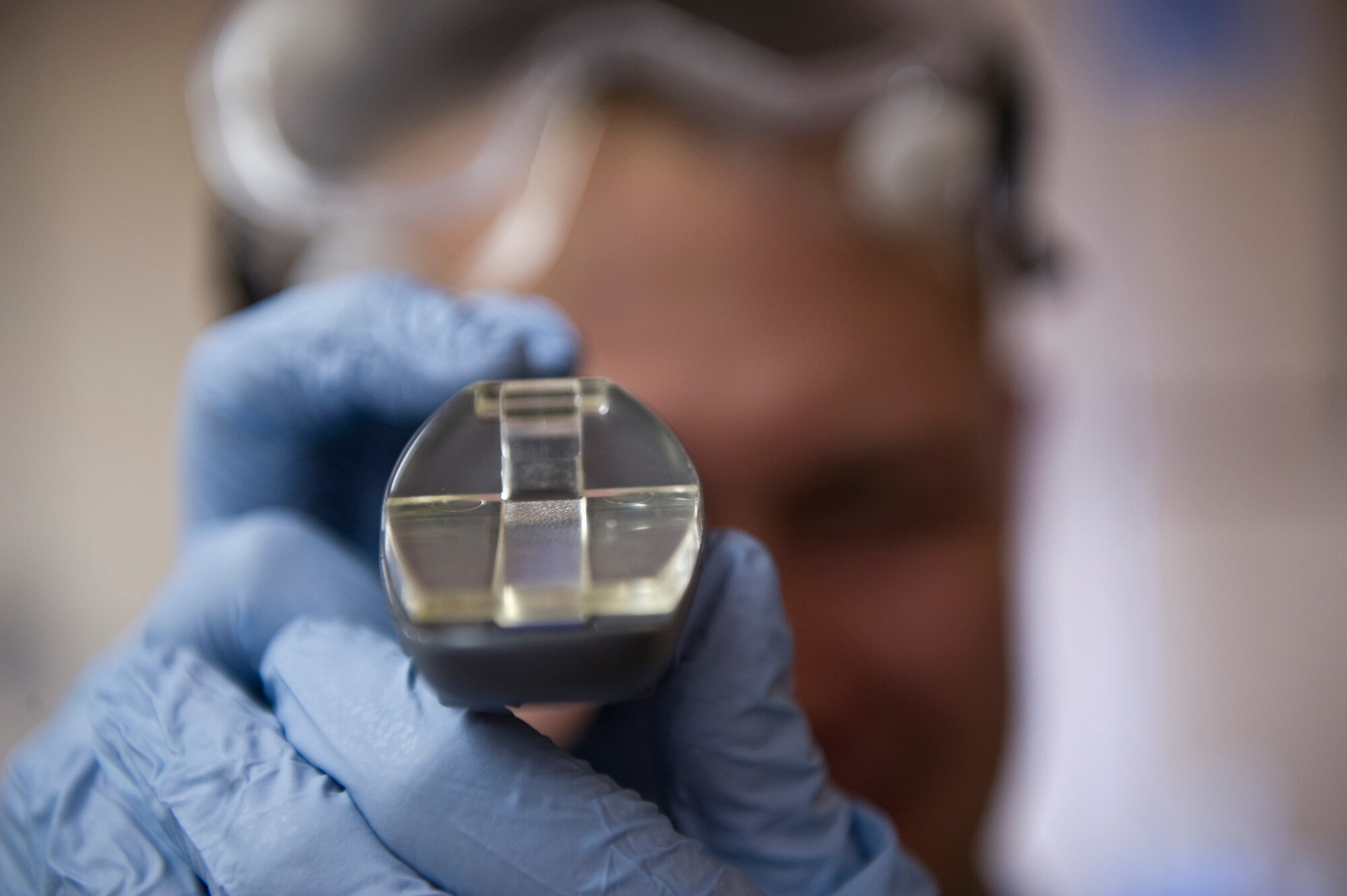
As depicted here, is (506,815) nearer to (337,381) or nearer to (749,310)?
(337,381)

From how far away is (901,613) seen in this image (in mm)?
1009

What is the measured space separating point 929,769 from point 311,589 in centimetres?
79

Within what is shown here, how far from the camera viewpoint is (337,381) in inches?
24.5

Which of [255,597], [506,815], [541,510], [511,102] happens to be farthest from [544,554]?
[511,102]

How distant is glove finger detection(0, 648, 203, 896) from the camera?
1.44 feet

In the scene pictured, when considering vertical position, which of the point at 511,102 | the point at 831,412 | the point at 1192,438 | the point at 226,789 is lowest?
the point at 1192,438

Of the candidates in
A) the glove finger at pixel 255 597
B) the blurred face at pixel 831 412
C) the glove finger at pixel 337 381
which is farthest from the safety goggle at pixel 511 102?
the glove finger at pixel 255 597

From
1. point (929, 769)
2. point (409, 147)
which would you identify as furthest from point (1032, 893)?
Result: point (409, 147)

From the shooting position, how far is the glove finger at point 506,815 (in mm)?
387

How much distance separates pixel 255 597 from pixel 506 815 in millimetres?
268

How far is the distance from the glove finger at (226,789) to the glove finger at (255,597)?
5 cm

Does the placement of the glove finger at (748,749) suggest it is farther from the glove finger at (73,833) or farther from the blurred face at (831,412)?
the blurred face at (831,412)

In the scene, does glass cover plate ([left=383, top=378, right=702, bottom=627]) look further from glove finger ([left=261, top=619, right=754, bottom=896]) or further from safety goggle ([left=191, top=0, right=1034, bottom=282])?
safety goggle ([left=191, top=0, right=1034, bottom=282])

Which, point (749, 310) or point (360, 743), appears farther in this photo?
point (749, 310)
